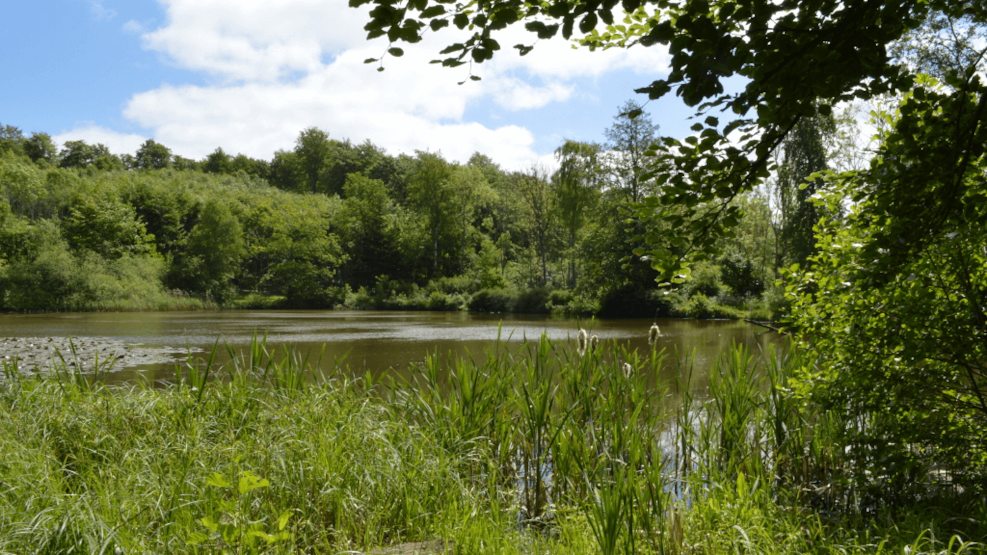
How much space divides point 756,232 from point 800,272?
31.5 m

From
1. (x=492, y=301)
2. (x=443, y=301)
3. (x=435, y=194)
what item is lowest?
(x=443, y=301)

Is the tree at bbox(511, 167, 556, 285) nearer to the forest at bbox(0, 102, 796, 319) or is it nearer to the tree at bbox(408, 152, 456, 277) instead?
the forest at bbox(0, 102, 796, 319)

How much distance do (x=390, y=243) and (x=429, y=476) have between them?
3866 cm

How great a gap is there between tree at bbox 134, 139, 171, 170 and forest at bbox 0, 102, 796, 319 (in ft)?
46.8

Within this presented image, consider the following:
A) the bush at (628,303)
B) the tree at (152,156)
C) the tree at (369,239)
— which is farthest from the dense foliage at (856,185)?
the tree at (152,156)

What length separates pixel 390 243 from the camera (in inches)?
1610

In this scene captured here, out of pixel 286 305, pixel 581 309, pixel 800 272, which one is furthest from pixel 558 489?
pixel 286 305

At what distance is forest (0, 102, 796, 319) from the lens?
25766 mm

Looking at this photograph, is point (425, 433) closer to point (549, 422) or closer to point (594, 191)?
point (549, 422)

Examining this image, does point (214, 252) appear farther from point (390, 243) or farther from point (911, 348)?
point (911, 348)

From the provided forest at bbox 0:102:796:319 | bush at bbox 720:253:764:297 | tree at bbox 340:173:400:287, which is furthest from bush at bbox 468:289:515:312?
tree at bbox 340:173:400:287

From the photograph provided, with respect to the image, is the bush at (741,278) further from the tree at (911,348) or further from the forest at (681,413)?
the tree at (911,348)

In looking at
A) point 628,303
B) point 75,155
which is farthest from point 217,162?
point 628,303

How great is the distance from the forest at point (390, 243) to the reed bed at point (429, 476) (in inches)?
718
